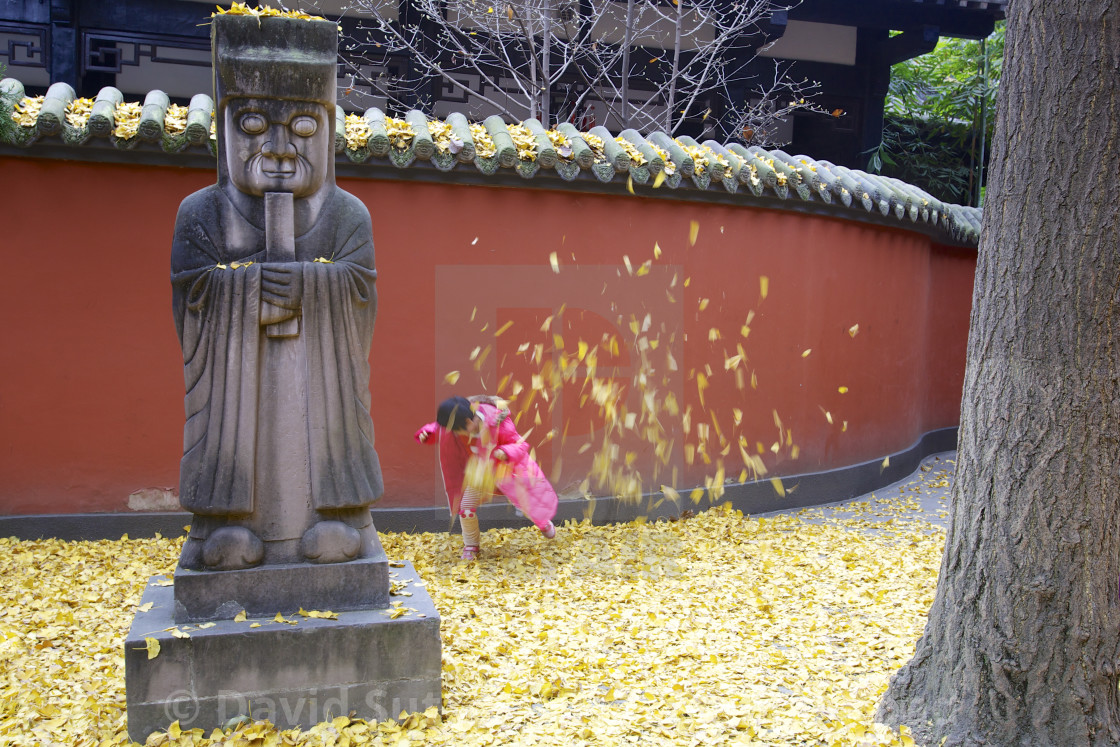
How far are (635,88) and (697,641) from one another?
289 inches

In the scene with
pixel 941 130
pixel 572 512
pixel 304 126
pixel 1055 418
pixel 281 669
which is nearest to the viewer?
pixel 1055 418

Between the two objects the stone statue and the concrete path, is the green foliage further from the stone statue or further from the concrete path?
the stone statue

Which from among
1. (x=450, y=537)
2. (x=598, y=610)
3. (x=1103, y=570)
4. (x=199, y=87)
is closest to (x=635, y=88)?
(x=199, y=87)

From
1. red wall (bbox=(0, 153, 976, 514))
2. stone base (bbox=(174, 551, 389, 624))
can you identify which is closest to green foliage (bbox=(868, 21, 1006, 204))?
red wall (bbox=(0, 153, 976, 514))

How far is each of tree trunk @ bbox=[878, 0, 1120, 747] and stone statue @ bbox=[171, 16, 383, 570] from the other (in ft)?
7.81

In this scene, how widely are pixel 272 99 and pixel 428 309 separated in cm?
269

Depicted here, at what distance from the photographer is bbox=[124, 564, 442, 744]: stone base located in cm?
310

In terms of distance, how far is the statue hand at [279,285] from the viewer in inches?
129

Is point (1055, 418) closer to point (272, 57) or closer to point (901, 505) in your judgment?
point (272, 57)

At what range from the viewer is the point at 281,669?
3205mm

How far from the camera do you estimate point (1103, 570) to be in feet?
9.52

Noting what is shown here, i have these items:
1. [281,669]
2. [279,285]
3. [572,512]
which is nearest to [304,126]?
[279,285]

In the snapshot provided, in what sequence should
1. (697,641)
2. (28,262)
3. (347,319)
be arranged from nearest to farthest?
(347,319), (697,641), (28,262)

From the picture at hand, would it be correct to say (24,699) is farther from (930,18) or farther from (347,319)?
(930,18)
